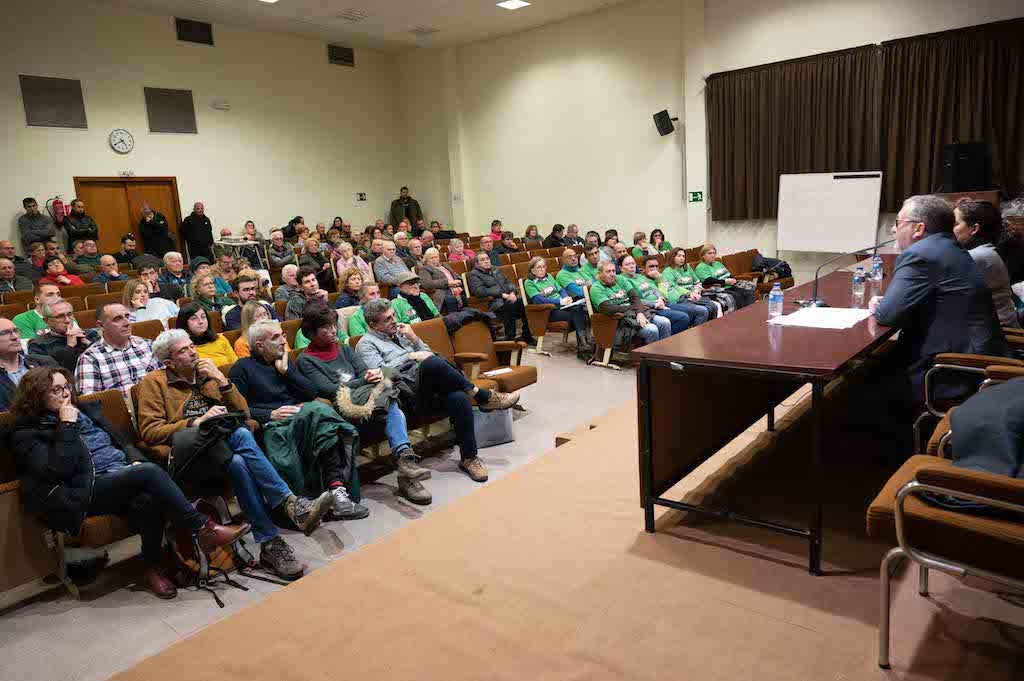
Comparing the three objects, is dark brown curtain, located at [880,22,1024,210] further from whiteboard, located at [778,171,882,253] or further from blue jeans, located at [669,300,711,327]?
blue jeans, located at [669,300,711,327]

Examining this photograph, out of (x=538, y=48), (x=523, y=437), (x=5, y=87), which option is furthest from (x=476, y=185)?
(x=523, y=437)

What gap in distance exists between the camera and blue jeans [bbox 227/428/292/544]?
9.45ft

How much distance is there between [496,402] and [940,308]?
2.25 m

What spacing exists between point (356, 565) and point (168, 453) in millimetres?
1118

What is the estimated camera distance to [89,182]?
9.55 m

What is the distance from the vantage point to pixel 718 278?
7.23 metres

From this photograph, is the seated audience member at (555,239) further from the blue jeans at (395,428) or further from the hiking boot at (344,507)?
the hiking boot at (344,507)

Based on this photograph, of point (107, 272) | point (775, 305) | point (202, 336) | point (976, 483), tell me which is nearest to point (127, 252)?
point (107, 272)

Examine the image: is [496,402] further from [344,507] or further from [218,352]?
[218,352]

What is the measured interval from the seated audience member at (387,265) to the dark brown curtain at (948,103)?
245 inches

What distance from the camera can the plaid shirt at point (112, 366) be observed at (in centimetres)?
337

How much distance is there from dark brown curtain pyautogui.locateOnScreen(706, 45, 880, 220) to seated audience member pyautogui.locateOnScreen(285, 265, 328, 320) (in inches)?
265

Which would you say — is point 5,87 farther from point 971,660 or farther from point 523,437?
point 971,660

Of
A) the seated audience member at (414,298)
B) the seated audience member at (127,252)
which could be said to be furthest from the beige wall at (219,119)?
the seated audience member at (414,298)
